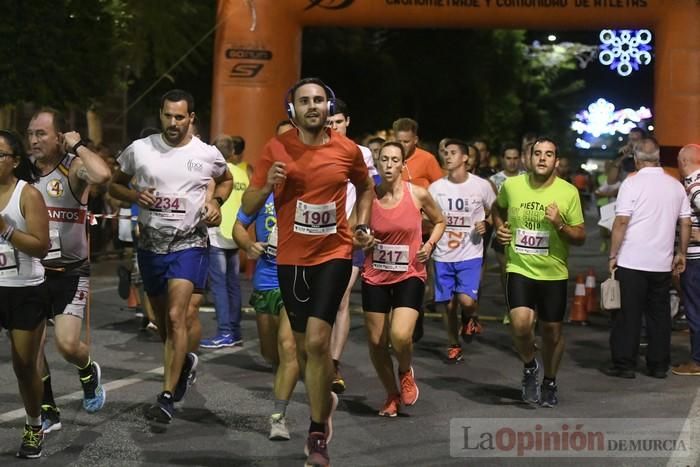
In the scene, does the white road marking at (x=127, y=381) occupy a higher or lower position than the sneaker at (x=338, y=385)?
lower

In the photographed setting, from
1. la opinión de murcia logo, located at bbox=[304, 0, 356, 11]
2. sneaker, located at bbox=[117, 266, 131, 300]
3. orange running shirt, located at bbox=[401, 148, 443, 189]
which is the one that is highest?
la opinión de murcia logo, located at bbox=[304, 0, 356, 11]

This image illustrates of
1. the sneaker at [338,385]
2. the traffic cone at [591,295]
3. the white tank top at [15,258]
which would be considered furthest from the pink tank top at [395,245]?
the traffic cone at [591,295]

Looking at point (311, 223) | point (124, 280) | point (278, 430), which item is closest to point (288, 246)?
point (311, 223)

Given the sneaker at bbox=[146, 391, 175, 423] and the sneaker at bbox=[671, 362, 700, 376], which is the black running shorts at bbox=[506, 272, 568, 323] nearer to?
the sneaker at bbox=[671, 362, 700, 376]

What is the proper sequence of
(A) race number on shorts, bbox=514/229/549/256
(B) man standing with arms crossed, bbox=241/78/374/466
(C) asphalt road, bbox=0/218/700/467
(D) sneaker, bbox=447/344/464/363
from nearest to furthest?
1. (B) man standing with arms crossed, bbox=241/78/374/466
2. (C) asphalt road, bbox=0/218/700/467
3. (A) race number on shorts, bbox=514/229/549/256
4. (D) sneaker, bbox=447/344/464/363

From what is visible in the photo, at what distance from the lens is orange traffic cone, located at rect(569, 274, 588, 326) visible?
15.0m

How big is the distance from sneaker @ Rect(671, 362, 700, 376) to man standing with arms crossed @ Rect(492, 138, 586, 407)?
80.0 inches

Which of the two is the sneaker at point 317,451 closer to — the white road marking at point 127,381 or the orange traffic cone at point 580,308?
the white road marking at point 127,381

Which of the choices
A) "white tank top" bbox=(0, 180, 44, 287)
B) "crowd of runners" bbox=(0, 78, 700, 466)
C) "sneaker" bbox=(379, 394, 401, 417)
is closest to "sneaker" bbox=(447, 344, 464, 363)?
"crowd of runners" bbox=(0, 78, 700, 466)

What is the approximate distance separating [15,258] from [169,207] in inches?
59.9

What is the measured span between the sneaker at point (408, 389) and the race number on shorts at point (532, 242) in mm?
1263

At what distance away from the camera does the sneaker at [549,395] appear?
9609 mm

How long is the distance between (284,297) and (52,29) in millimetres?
13451

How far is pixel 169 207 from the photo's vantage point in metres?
8.76
